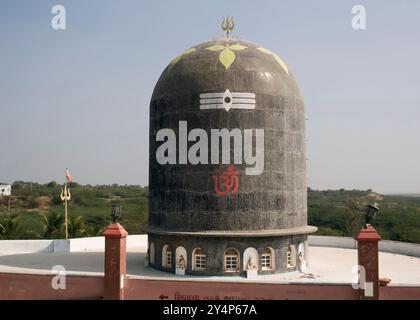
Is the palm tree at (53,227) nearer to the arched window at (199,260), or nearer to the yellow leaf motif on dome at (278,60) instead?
the arched window at (199,260)

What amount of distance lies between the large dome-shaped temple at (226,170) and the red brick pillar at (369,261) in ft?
16.4

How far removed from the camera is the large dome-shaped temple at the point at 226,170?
22.3 m

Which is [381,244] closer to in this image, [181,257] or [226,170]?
[226,170]

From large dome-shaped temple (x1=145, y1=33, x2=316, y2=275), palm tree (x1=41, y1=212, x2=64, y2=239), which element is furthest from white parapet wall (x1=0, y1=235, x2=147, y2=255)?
large dome-shaped temple (x1=145, y1=33, x2=316, y2=275)

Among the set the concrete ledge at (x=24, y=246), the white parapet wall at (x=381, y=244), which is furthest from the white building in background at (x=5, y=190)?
the white parapet wall at (x=381, y=244)

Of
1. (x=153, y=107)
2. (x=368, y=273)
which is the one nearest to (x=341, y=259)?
(x=368, y=273)

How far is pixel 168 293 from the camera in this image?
18.8 metres

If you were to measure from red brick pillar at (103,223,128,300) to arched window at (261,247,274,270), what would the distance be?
22.9 feet

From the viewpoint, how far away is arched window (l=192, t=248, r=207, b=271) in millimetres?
22297

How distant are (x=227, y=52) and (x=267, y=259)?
1078 cm

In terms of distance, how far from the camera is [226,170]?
74.1 feet

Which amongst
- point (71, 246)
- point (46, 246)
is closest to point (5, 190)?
point (46, 246)

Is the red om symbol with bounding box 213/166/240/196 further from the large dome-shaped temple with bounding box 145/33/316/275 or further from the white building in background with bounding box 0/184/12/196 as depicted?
the white building in background with bounding box 0/184/12/196
